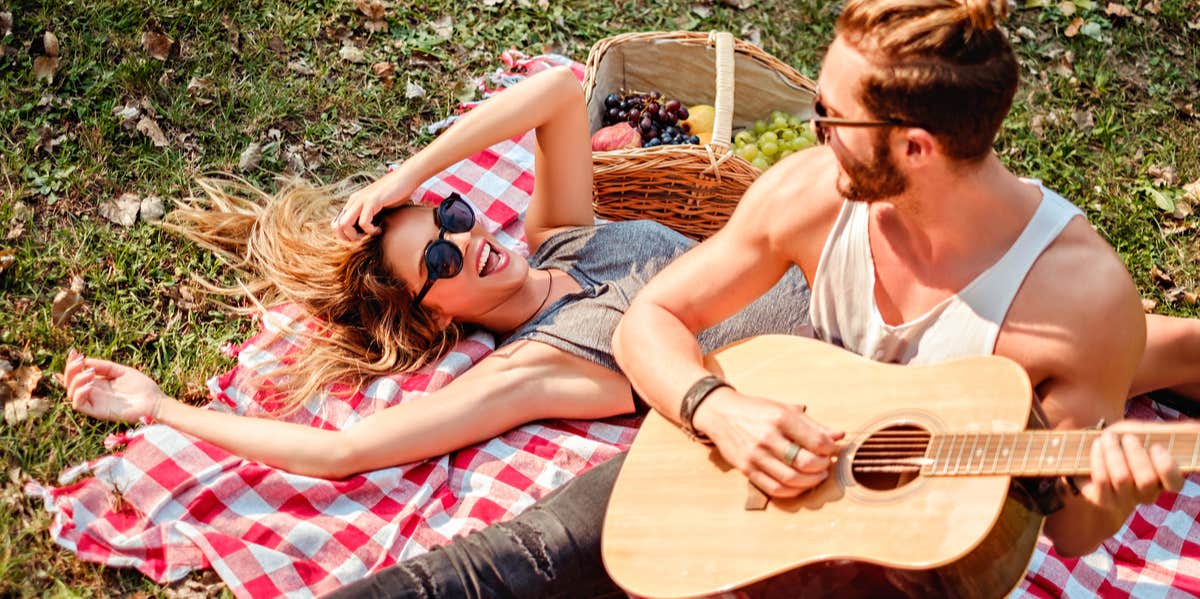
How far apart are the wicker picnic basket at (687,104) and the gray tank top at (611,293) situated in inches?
9.4

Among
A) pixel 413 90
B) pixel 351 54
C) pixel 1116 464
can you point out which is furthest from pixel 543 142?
pixel 1116 464

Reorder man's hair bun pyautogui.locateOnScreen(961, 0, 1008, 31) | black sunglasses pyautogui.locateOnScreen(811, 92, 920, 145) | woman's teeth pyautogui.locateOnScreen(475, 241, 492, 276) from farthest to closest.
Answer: woman's teeth pyautogui.locateOnScreen(475, 241, 492, 276), black sunglasses pyautogui.locateOnScreen(811, 92, 920, 145), man's hair bun pyautogui.locateOnScreen(961, 0, 1008, 31)

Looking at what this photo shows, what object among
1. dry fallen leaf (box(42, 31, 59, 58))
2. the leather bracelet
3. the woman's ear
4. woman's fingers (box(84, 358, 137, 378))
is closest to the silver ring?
the leather bracelet

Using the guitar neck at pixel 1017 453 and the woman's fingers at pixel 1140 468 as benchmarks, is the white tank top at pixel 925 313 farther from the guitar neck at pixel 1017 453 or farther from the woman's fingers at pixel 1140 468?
the woman's fingers at pixel 1140 468

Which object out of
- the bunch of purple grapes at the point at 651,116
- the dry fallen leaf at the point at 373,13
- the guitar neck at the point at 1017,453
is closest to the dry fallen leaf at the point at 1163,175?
the bunch of purple grapes at the point at 651,116

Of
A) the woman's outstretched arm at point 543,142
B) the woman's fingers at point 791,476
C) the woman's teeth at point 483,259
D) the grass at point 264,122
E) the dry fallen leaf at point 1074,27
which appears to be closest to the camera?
the woman's fingers at point 791,476

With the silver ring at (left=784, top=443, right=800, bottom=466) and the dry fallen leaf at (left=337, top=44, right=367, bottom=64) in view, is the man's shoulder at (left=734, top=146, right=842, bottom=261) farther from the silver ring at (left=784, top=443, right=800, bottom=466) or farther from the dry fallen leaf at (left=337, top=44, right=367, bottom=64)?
the dry fallen leaf at (left=337, top=44, right=367, bottom=64)

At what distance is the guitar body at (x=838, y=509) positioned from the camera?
2.49m

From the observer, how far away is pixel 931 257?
2928mm

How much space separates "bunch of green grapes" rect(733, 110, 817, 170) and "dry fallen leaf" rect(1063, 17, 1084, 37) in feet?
6.69

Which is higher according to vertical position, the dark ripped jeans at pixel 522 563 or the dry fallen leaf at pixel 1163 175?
the dry fallen leaf at pixel 1163 175

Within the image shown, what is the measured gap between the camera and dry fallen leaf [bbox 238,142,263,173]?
16.2ft

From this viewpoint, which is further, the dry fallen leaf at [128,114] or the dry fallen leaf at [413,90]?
the dry fallen leaf at [413,90]

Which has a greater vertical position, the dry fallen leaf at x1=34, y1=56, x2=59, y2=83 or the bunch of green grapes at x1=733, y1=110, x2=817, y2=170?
the dry fallen leaf at x1=34, y1=56, x2=59, y2=83
